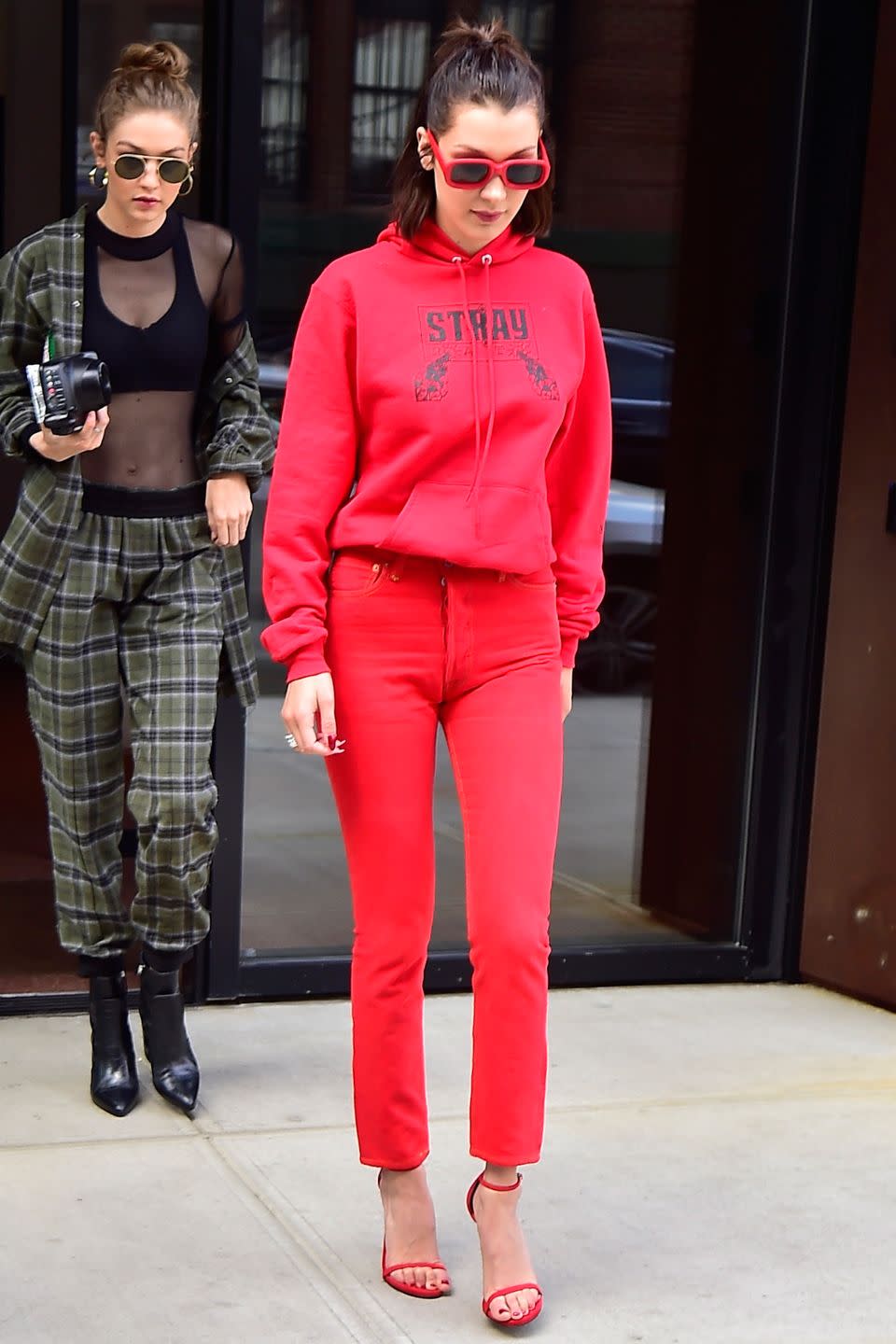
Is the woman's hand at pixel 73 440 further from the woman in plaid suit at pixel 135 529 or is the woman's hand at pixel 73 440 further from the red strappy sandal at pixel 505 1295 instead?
the red strappy sandal at pixel 505 1295

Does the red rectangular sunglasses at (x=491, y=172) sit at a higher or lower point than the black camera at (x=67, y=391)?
higher

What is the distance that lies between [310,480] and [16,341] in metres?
1.10

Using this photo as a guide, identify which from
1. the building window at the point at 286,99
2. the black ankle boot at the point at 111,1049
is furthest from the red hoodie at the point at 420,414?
the building window at the point at 286,99

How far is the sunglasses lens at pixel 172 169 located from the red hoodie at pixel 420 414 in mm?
808

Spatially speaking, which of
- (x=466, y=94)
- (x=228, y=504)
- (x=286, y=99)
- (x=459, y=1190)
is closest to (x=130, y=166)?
(x=228, y=504)

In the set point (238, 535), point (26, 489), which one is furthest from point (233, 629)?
point (26, 489)

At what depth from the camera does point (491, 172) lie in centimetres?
265

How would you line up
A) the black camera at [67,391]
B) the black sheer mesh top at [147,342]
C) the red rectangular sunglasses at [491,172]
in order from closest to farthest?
1. the red rectangular sunglasses at [491,172]
2. the black camera at [67,391]
3. the black sheer mesh top at [147,342]

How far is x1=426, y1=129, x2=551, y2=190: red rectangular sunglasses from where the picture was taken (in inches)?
104

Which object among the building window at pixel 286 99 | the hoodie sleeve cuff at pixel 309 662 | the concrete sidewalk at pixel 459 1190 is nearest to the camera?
the hoodie sleeve cuff at pixel 309 662

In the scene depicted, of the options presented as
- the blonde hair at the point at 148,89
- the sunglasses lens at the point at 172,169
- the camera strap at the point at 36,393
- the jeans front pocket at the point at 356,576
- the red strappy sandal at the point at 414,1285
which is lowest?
the red strappy sandal at the point at 414,1285

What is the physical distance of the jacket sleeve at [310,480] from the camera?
108 inches

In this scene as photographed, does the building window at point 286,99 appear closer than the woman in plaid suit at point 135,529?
No

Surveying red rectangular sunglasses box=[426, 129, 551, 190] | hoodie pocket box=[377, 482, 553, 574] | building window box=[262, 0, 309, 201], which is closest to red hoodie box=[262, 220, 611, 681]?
hoodie pocket box=[377, 482, 553, 574]
